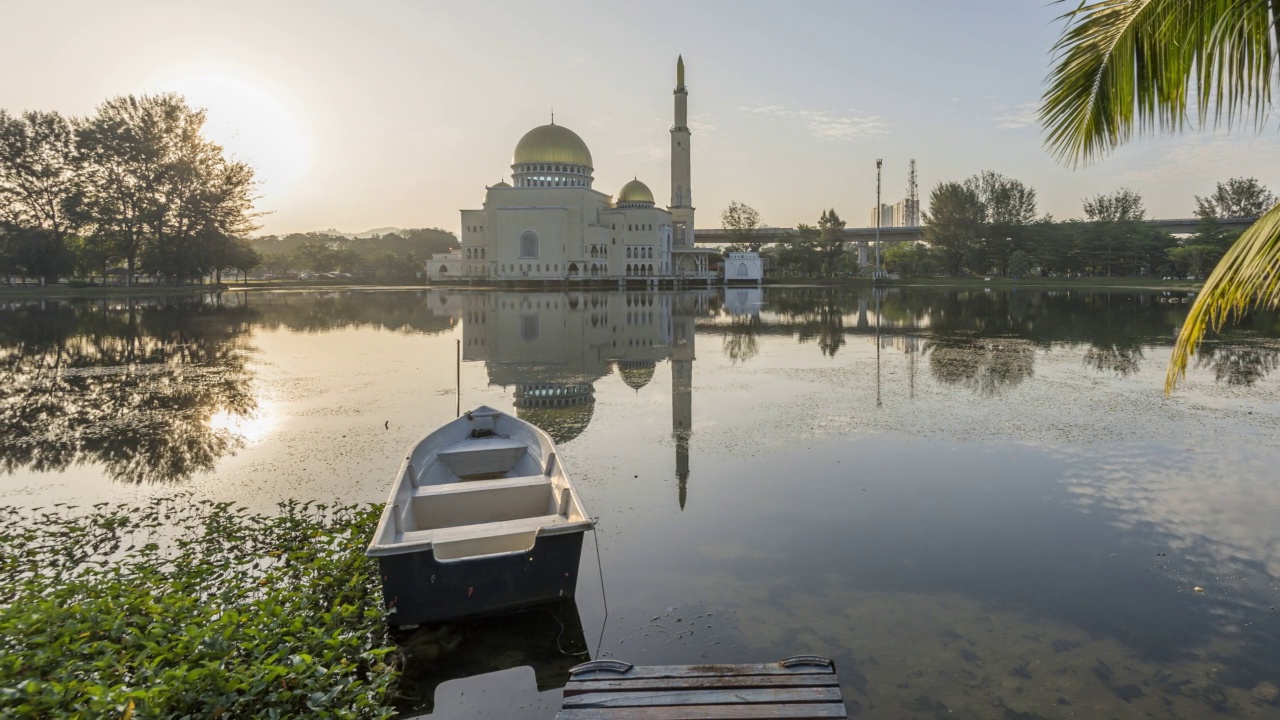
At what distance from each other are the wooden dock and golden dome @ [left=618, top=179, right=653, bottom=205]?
275ft

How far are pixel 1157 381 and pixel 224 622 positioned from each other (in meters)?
17.7

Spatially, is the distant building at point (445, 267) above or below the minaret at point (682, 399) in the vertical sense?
above

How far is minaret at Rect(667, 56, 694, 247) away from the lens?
82.6m

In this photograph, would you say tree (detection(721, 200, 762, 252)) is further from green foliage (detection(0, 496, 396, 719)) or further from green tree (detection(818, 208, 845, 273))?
green foliage (detection(0, 496, 396, 719))

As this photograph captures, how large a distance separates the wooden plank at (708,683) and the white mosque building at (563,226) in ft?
227

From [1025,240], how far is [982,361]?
234 ft

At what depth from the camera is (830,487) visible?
29.4 ft

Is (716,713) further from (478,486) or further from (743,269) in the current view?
(743,269)

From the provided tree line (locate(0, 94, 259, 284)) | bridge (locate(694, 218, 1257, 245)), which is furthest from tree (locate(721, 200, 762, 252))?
tree line (locate(0, 94, 259, 284))

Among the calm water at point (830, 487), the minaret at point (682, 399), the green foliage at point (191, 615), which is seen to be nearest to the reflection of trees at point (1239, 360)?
the calm water at point (830, 487)

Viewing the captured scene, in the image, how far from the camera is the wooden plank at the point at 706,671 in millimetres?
4434

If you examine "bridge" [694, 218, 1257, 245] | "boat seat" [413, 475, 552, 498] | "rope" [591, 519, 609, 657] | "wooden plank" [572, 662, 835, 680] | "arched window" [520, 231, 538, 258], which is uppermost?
"bridge" [694, 218, 1257, 245]

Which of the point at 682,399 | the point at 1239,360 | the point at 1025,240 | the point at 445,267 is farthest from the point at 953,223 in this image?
the point at 682,399

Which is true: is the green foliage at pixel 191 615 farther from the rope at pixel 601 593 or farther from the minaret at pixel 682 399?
the minaret at pixel 682 399
